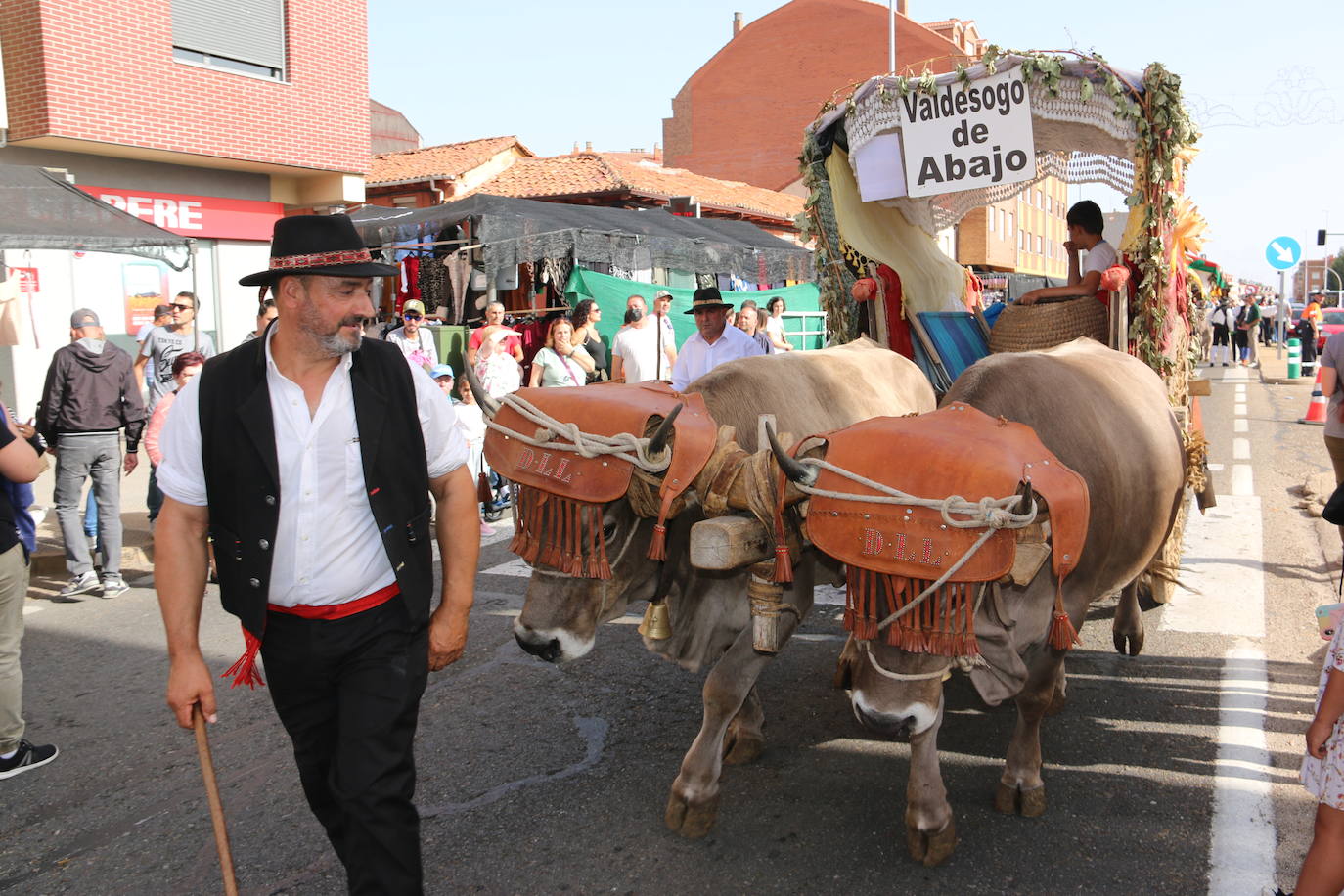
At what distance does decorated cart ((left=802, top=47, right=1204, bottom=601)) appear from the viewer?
5520mm

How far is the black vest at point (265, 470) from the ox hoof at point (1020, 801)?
7.62 feet

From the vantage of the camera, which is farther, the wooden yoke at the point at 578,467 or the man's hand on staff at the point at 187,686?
the wooden yoke at the point at 578,467

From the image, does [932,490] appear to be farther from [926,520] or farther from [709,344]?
[709,344]

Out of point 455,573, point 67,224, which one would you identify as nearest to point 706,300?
point 455,573

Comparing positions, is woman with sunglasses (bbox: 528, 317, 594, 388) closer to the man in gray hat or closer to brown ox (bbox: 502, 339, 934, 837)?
the man in gray hat

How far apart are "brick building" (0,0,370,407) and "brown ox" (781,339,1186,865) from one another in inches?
533

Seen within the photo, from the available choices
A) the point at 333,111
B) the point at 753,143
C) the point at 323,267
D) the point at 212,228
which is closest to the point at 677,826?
the point at 323,267

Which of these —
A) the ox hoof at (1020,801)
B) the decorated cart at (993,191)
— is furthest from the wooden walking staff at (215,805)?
the decorated cart at (993,191)

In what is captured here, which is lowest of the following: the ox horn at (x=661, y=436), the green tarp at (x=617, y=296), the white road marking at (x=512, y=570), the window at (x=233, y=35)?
the white road marking at (x=512, y=570)

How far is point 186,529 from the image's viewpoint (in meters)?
2.83

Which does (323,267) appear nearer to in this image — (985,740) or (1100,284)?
(985,740)

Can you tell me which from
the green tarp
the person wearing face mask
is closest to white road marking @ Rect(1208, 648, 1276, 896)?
the person wearing face mask

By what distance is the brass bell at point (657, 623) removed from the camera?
4.05 meters

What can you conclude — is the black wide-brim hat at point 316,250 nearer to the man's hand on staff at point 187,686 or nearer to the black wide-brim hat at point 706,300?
the man's hand on staff at point 187,686
